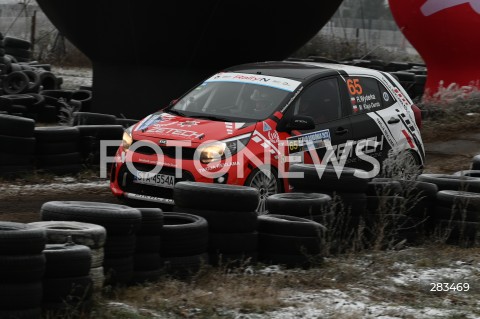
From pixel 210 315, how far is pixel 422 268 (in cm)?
268

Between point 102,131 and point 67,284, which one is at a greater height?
point 102,131

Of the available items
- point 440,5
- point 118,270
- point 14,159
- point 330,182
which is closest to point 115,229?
point 118,270

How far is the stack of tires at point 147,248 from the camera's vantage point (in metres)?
6.65

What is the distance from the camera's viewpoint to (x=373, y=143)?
436 inches

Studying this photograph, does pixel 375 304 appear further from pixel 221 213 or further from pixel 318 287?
pixel 221 213

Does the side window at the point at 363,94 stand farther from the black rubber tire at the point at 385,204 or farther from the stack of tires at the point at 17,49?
the stack of tires at the point at 17,49

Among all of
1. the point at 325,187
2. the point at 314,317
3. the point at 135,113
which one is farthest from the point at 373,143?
the point at 135,113

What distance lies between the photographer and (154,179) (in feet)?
31.6

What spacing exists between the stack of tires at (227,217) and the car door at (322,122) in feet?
8.46

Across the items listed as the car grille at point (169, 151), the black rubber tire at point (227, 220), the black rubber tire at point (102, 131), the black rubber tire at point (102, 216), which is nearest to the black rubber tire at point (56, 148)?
the black rubber tire at point (102, 131)

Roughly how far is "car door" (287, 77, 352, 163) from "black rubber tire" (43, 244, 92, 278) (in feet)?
15.2

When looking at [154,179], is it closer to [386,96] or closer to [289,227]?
[289,227]

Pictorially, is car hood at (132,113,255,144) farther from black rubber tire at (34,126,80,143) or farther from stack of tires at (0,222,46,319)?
stack of tires at (0,222,46,319)

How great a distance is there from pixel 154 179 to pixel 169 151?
345 mm
